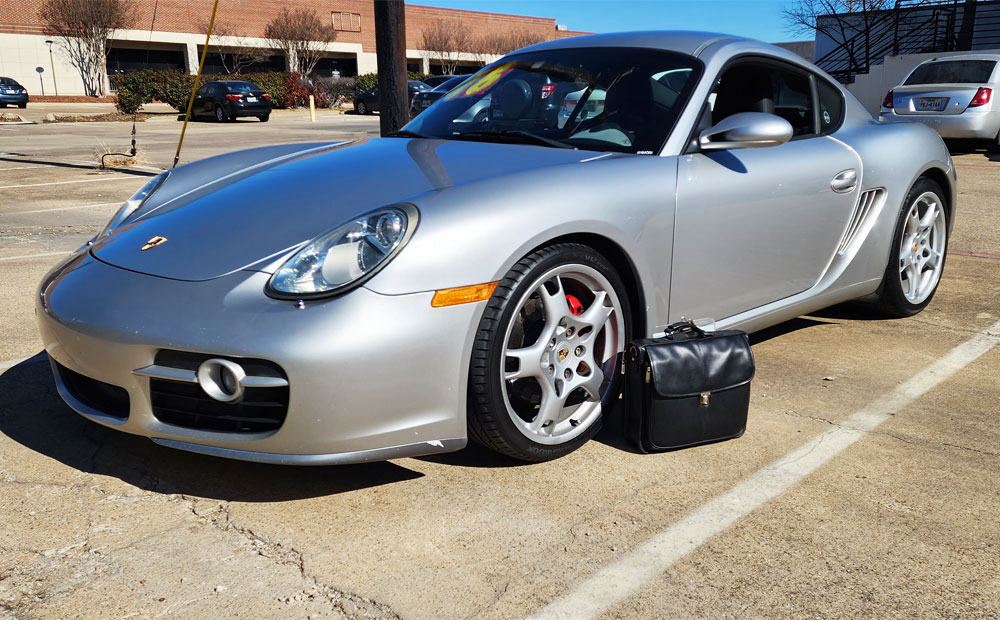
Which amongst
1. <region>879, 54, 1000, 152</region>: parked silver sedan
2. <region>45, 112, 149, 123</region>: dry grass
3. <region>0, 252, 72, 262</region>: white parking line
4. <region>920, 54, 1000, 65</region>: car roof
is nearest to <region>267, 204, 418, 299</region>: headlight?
<region>0, 252, 72, 262</region>: white parking line

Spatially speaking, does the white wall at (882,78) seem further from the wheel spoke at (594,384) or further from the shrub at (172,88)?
the wheel spoke at (594,384)

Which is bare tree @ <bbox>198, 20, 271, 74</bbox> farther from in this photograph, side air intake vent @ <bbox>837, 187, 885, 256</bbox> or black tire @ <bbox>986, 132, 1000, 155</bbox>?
side air intake vent @ <bbox>837, 187, 885, 256</bbox>

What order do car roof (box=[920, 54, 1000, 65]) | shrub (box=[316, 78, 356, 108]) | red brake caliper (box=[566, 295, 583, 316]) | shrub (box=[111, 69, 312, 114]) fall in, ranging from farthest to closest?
shrub (box=[316, 78, 356, 108]) → shrub (box=[111, 69, 312, 114]) → car roof (box=[920, 54, 1000, 65]) → red brake caliper (box=[566, 295, 583, 316])

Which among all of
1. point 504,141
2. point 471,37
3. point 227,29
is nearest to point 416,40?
point 471,37

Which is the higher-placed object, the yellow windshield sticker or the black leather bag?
the yellow windshield sticker

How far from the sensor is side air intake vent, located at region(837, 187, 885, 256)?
4.11m

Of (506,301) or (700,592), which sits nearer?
(700,592)

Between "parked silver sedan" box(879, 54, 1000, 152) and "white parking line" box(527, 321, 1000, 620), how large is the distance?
11078 millimetres

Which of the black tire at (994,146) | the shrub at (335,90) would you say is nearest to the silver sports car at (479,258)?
the black tire at (994,146)

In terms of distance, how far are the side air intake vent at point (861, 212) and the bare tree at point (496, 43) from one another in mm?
57434

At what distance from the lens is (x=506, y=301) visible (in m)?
2.72

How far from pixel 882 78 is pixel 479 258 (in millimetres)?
24415

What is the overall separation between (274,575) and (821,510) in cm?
160

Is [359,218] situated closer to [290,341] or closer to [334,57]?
[290,341]
